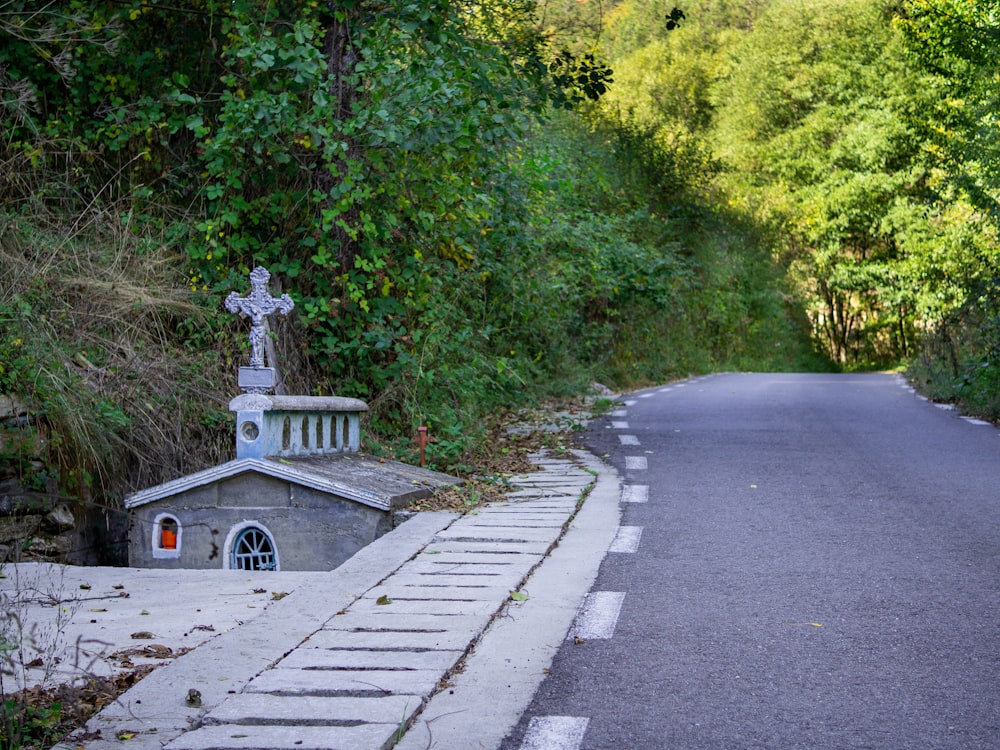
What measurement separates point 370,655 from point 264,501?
456 centimetres

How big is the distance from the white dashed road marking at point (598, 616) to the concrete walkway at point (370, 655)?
64mm

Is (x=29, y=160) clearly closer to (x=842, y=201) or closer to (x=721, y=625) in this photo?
(x=721, y=625)

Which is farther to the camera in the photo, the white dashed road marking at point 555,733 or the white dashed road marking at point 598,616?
the white dashed road marking at point 598,616

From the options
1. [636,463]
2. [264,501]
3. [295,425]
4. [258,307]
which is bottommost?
[264,501]

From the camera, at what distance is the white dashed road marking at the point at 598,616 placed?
5.21 m

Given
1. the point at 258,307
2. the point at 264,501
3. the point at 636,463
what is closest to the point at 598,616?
the point at 264,501

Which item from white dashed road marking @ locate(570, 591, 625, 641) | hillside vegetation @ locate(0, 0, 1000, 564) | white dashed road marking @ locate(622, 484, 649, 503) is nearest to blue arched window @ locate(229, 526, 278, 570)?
hillside vegetation @ locate(0, 0, 1000, 564)

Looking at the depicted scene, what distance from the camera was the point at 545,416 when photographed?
53.6 feet

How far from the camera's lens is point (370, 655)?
15.6 ft

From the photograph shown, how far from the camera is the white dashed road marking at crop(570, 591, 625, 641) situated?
5.21 meters

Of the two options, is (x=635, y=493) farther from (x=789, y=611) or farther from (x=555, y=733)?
(x=555, y=733)

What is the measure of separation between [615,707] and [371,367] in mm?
7900

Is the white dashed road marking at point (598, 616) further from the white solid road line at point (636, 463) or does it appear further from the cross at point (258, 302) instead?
the white solid road line at point (636, 463)

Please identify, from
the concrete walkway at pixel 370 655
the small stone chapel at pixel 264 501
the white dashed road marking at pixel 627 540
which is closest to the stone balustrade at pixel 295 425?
the small stone chapel at pixel 264 501
